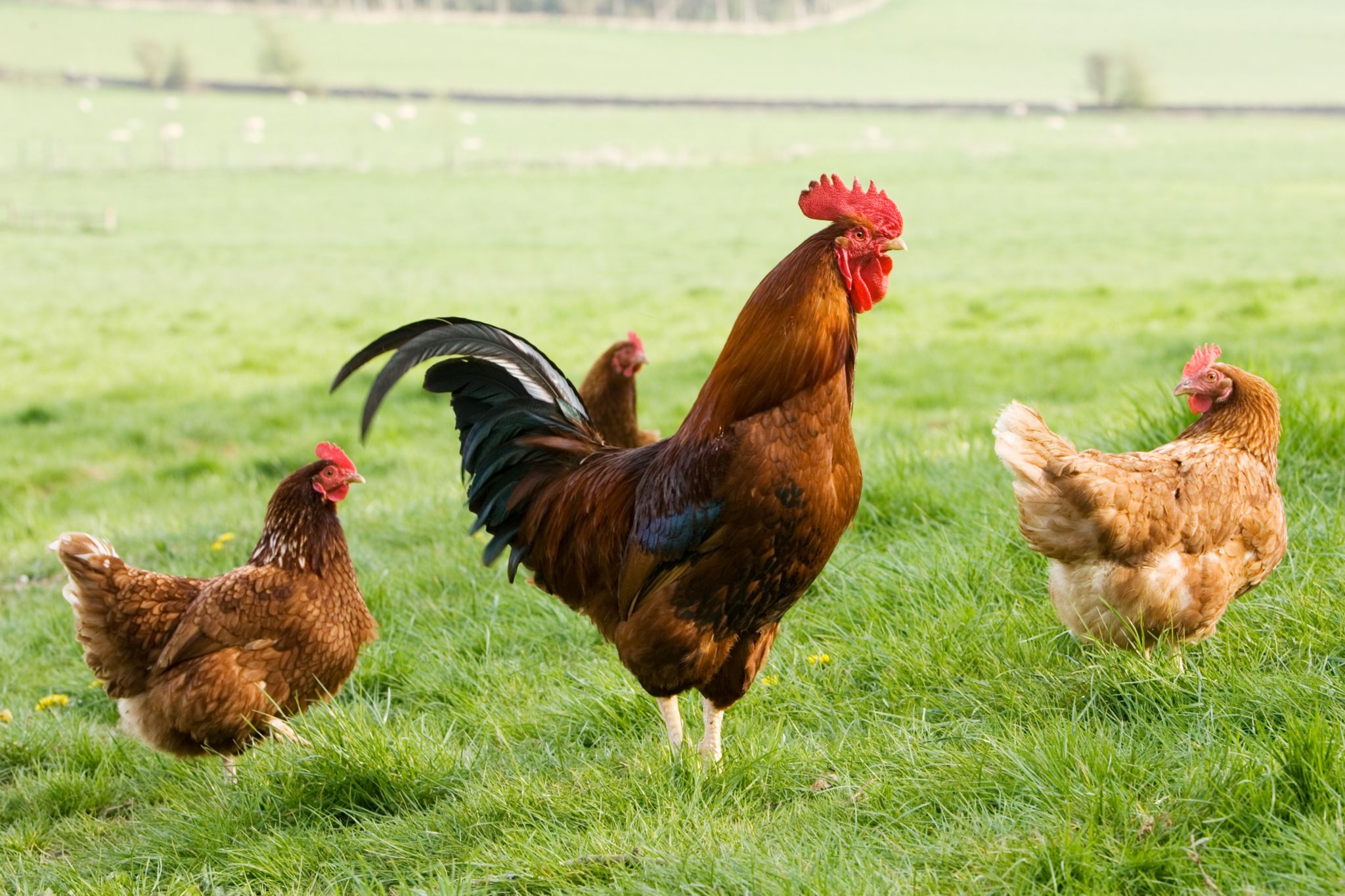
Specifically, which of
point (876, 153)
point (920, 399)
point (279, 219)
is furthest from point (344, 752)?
point (876, 153)

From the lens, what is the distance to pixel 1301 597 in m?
3.73

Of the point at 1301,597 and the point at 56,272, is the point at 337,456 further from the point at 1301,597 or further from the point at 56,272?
the point at 56,272

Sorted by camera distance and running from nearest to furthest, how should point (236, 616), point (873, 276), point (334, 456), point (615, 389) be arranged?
1. point (873, 276)
2. point (236, 616)
3. point (334, 456)
4. point (615, 389)

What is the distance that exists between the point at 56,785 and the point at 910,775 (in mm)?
2953

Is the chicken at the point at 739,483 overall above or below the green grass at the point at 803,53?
below

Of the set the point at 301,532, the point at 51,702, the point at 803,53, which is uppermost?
the point at 803,53

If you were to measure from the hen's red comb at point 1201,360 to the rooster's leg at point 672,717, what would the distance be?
218cm

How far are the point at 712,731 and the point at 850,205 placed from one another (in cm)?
169

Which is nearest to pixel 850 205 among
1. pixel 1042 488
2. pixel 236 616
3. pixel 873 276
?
pixel 873 276

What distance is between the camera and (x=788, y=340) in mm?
3225

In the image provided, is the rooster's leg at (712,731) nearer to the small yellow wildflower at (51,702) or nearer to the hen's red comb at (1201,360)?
the hen's red comb at (1201,360)

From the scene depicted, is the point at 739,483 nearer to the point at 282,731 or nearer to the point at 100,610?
the point at 282,731

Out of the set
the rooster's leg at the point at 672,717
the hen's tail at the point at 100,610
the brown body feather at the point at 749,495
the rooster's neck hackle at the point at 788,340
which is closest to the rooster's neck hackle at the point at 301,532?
the hen's tail at the point at 100,610

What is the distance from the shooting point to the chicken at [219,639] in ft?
13.3
